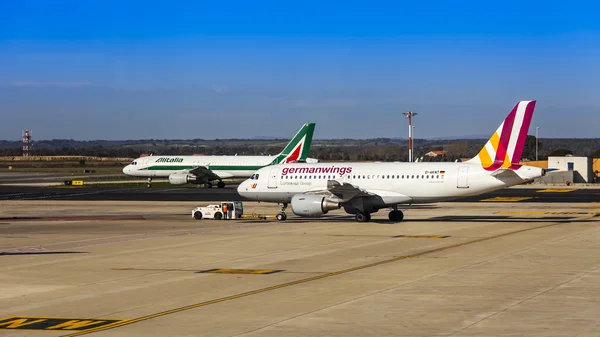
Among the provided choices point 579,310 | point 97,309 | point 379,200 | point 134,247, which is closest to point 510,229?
point 379,200

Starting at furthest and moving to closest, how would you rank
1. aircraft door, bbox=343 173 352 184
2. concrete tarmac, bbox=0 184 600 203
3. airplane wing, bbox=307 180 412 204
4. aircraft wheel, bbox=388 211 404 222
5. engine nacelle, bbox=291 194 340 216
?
1. concrete tarmac, bbox=0 184 600 203
2. aircraft door, bbox=343 173 352 184
3. aircraft wheel, bbox=388 211 404 222
4. airplane wing, bbox=307 180 412 204
5. engine nacelle, bbox=291 194 340 216

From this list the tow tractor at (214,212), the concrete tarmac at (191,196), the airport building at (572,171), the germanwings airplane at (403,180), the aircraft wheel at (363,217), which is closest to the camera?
the germanwings airplane at (403,180)

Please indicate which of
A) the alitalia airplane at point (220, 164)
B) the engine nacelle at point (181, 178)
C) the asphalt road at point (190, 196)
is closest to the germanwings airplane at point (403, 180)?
the asphalt road at point (190, 196)

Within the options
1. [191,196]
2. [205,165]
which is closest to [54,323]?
[191,196]

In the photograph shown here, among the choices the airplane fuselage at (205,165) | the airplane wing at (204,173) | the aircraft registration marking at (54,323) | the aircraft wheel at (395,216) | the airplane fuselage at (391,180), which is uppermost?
the airplane fuselage at (205,165)

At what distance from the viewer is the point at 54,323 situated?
65.2 ft

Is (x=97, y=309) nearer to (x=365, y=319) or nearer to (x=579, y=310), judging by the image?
(x=365, y=319)

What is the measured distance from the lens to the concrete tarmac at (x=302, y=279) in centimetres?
1952

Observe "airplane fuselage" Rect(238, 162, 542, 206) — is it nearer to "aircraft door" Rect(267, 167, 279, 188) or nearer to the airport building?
"aircraft door" Rect(267, 167, 279, 188)

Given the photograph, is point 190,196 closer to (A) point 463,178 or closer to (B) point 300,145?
(B) point 300,145

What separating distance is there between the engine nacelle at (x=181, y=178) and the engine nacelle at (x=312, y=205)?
5414 cm

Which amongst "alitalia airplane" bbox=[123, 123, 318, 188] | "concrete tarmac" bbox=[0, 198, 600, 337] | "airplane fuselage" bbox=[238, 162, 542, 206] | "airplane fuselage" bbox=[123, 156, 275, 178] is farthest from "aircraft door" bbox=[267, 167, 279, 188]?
"airplane fuselage" bbox=[123, 156, 275, 178]

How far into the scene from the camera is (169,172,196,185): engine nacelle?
104 metres

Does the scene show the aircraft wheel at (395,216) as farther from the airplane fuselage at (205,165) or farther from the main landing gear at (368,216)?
the airplane fuselage at (205,165)
